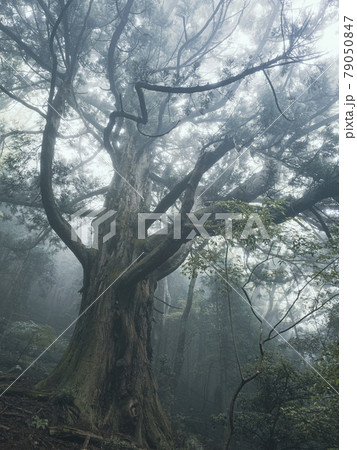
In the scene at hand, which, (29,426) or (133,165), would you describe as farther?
(133,165)

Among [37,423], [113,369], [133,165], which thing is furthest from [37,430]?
[133,165]

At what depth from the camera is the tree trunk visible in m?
3.88

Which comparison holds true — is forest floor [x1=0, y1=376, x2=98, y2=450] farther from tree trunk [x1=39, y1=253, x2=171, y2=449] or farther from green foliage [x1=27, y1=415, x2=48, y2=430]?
tree trunk [x1=39, y1=253, x2=171, y2=449]

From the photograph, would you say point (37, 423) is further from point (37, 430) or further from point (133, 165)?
point (133, 165)

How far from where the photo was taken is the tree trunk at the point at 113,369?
3881 millimetres

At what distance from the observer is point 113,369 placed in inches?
173

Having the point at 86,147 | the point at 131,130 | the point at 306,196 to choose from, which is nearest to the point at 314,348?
the point at 306,196

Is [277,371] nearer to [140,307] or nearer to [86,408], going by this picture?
[140,307]

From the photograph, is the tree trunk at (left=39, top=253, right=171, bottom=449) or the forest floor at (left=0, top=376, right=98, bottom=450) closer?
the forest floor at (left=0, top=376, right=98, bottom=450)

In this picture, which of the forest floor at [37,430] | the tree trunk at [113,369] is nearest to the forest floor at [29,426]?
the forest floor at [37,430]

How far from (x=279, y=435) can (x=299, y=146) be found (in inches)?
242

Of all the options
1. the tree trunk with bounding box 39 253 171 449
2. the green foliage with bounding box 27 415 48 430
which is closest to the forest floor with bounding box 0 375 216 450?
the green foliage with bounding box 27 415 48 430

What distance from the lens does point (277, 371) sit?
5.38 m

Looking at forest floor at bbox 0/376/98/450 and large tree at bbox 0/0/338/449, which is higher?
large tree at bbox 0/0/338/449
